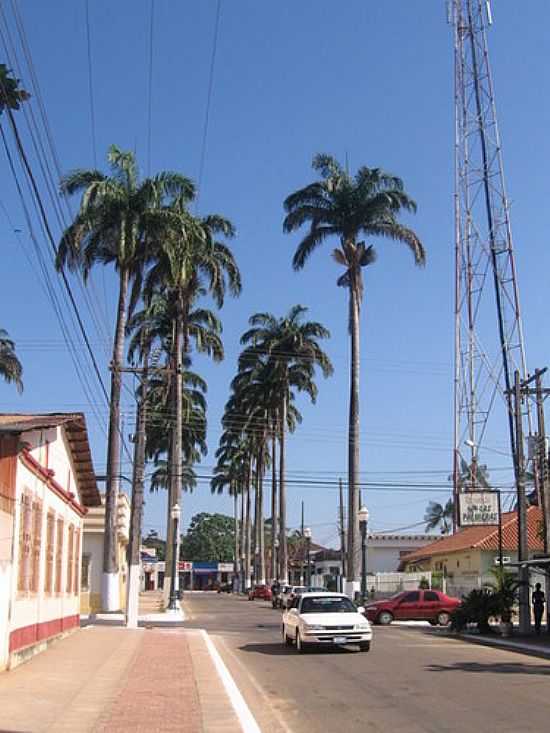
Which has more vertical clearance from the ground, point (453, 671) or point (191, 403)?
point (191, 403)

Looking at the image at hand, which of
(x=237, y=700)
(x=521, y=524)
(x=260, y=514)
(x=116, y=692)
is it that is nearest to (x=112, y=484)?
(x=521, y=524)

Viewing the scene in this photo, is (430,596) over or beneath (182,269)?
beneath

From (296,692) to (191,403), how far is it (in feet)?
152

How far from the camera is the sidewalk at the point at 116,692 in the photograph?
457 inches

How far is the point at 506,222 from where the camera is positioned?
48.8 metres

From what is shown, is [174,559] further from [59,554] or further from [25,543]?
[25,543]

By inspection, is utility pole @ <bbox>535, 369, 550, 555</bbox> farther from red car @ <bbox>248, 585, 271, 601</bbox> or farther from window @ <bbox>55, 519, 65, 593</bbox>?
red car @ <bbox>248, 585, 271, 601</bbox>

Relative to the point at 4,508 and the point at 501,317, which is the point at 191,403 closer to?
the point at 501,317

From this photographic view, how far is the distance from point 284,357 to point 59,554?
144 feet

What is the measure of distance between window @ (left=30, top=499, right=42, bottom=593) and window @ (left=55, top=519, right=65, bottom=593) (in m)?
3.16

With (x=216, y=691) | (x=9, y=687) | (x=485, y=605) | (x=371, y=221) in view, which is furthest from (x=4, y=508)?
(x=371, y=221)

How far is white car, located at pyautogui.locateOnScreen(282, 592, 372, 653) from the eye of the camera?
2212cm

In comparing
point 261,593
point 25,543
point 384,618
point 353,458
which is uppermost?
Answer: point 353,458

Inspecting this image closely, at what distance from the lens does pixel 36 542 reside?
64.5 ft
